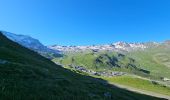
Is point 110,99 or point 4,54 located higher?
point 4,54

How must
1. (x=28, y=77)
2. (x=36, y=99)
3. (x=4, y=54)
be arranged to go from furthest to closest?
(x=4, y=54), (x=28, y=77), (x=36, y=99)

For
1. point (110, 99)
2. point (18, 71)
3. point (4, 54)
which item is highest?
point (4, 54)

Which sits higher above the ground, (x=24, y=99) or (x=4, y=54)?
(x=4, y=54)

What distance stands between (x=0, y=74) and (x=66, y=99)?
22164 mm

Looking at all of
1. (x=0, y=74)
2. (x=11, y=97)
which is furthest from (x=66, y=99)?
(x=0, y=74)

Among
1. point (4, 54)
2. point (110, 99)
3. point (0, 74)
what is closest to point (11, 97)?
point (0, 74)

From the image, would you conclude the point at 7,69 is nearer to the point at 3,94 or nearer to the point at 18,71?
the point at 18,71

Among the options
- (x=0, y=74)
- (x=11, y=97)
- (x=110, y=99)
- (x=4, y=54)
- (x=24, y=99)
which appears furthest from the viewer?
(x=4, y=54)

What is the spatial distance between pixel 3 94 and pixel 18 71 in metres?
32.4

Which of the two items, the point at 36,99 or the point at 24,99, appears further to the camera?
the point at 36,99

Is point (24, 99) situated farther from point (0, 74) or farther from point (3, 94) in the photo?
point (0, 74)

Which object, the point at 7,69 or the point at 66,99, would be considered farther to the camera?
the point at 7,69

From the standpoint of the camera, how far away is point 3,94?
575 inches

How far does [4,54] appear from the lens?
100125 millimetres
